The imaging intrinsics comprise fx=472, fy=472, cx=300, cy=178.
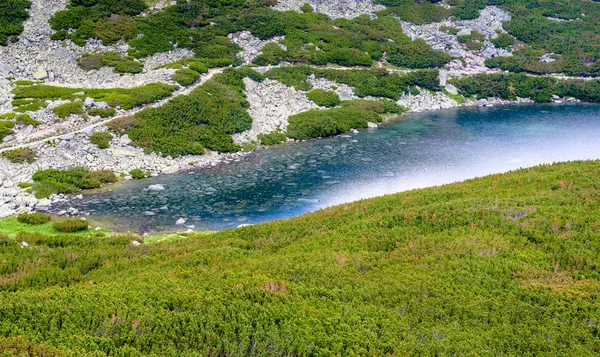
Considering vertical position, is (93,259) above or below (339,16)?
below

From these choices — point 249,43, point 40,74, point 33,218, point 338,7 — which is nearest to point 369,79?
point 249,43

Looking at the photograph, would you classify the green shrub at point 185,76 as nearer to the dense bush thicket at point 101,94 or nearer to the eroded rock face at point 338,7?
the dense bush thicket at point 101,94

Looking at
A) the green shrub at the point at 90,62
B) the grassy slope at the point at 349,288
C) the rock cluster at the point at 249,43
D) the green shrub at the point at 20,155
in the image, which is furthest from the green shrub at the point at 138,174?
the rock cluster at the point at 249,43

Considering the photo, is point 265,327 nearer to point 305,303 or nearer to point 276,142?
point 305,303

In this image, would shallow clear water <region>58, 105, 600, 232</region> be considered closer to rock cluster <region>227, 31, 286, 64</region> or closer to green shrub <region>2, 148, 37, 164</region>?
green shrub <region>2, 148, 37, 164</region>

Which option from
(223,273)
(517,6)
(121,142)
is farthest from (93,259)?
(517,6)

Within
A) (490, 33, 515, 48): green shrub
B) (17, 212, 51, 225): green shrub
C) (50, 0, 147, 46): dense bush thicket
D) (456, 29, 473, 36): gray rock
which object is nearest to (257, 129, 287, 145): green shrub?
(17, 212, 51, 225): green shrub
